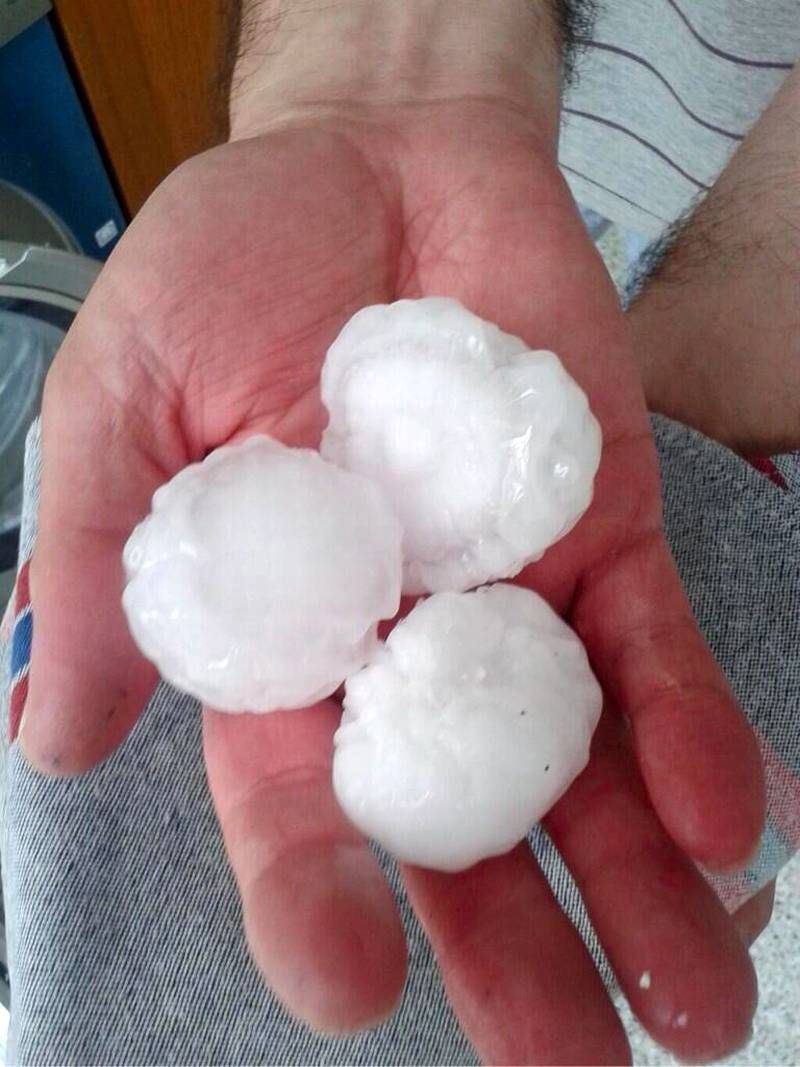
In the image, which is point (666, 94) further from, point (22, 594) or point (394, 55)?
point (22, 594)

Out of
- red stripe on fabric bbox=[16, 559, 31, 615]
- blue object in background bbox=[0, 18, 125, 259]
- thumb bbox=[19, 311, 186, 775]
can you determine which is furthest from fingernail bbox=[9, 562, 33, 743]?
blue object in background bbox=[0, 18, 125, 259]

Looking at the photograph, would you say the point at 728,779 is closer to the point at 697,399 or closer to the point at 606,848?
the point at 606,848

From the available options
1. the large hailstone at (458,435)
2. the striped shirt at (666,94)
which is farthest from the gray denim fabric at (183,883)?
the striped shirt at (666,94)

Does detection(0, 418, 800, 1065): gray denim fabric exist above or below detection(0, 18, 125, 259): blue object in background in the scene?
below

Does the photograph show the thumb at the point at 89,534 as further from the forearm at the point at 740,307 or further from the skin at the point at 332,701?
the forearm at the point at 740,307

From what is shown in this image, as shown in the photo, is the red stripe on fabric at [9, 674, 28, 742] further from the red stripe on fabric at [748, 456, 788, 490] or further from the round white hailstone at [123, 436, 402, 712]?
the red stripe on fabric at [748, 456, 788, 490]

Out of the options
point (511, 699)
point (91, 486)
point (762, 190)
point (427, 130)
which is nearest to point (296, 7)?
point (427, 130)

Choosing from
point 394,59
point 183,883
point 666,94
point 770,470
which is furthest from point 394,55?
point 183,883
